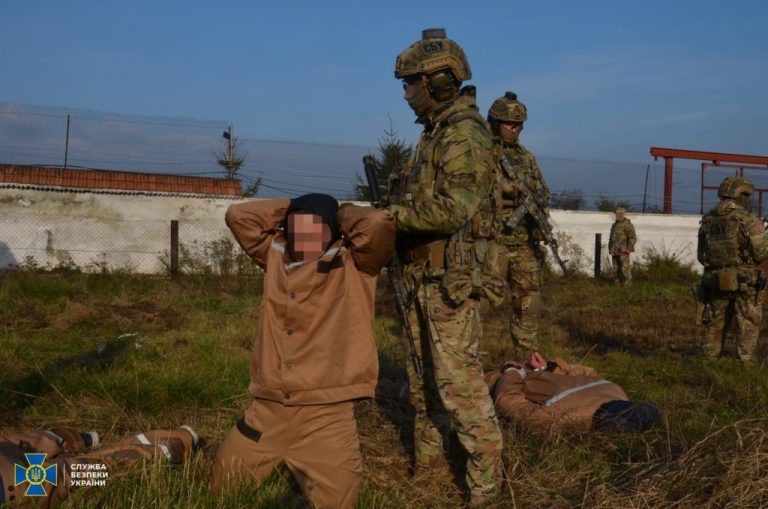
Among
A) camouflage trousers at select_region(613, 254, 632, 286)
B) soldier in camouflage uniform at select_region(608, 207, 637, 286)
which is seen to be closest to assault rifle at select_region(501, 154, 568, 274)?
soldier in camouflage uniform at select_region(608, 207, 637, 286)

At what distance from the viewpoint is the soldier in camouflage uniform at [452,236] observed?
313 centimetres

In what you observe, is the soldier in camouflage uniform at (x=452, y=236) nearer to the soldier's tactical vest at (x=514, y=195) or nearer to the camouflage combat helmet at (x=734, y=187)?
the soldier's tactical vest at (x=514, y=195)

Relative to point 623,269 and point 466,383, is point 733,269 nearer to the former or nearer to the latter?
point 466,383

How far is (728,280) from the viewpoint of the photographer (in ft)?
23.4

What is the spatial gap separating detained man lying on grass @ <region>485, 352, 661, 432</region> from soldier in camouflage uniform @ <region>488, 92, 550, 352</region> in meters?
1.04

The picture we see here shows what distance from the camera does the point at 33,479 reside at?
2.92 m

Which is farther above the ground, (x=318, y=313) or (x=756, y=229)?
(x=756, y=229)

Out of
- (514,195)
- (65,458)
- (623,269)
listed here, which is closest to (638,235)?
(623,269)

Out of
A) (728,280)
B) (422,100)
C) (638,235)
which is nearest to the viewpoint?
(422,100)

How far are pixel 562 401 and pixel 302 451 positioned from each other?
197 cm

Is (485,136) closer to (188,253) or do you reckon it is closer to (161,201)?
(188,253)

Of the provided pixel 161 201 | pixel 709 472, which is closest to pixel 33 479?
pixel 709 472

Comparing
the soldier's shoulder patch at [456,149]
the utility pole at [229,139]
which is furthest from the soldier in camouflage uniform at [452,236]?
the utility pole at [229,139]

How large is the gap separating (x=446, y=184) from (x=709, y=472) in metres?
1.74
